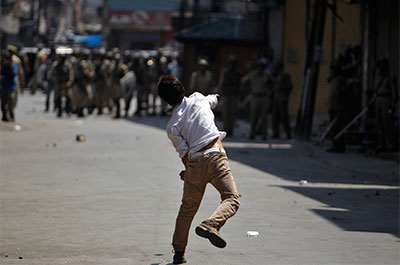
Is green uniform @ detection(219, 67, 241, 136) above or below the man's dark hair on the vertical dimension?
below

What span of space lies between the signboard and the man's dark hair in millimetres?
74483

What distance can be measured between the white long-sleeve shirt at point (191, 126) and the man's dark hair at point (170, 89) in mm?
76

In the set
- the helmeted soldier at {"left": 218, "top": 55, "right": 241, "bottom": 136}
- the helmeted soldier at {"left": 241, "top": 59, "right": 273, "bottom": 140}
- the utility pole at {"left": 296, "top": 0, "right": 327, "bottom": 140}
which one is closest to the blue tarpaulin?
the helmeted soldier at {"left": 218, "top": 55, "right": 241, "bottom": 136}

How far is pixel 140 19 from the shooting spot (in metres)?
82.4

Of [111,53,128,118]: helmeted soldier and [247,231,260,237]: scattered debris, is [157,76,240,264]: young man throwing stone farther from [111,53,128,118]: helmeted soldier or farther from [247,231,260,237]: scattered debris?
[111,53,128,118]: helmeted soldier

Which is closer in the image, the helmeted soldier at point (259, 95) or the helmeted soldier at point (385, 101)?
the helmeted soldier at point (385, 101)

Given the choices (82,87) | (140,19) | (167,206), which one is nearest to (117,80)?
(82,87)

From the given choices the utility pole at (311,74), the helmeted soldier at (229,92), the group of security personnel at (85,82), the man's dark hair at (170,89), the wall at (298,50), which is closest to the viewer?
the man's dark hair at (170,89)

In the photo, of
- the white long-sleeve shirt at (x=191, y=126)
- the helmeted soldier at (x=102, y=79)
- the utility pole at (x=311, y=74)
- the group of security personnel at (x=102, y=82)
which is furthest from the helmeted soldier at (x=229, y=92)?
the white long-sleeve shirt at (x=191, y=126)

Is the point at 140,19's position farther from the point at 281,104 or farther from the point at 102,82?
the point at 281,104

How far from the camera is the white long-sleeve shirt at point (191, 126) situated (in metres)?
7.59

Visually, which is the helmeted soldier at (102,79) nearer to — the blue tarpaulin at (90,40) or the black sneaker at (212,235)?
the black sneaker at (212,235)

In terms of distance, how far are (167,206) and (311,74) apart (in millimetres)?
12010

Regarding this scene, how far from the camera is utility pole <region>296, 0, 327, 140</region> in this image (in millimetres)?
22234
